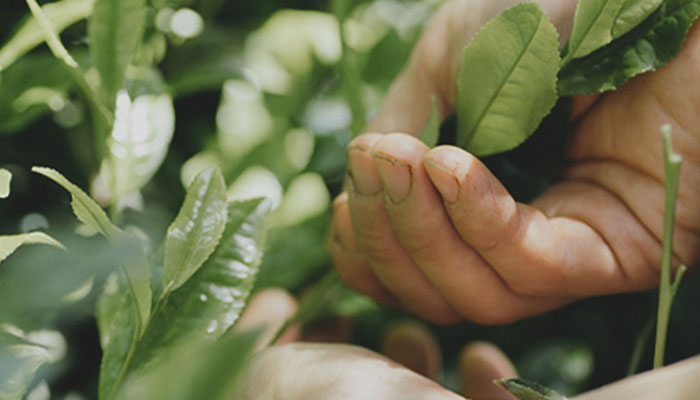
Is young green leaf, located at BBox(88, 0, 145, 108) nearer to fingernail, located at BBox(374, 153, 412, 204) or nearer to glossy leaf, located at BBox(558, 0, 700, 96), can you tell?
fingernail, located at BBox(374, 153, 412, 204)

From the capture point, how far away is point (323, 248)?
2.00 feet

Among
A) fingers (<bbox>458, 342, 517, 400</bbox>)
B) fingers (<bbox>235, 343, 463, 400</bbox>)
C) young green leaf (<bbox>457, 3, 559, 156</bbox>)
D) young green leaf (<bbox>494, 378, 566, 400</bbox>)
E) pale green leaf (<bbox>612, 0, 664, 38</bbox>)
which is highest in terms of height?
pale green leaf (<bbox>612, 0, 664, 38</bbox>)

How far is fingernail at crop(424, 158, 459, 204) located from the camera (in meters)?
0.38

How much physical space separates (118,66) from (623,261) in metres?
0.41

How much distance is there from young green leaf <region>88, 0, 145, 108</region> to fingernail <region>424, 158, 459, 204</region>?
0.72ft

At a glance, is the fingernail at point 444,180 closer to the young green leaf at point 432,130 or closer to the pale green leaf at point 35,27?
the young green leaf at point 432,130

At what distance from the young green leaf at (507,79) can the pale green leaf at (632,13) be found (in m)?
0.07

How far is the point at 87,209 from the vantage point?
31 cm

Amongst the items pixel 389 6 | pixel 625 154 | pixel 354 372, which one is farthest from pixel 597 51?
pixel 389 6

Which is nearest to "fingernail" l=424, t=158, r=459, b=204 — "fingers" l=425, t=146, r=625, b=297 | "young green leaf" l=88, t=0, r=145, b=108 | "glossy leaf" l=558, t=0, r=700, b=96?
"fingers" l=425, t=146, r=625, b=297

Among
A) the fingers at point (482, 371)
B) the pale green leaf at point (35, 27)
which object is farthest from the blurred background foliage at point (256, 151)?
the fingers at point (482, 371)

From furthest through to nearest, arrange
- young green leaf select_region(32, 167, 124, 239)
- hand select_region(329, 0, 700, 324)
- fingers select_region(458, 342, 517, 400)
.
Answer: fingers select_region(458, 342, 517, 400) → hand select_region(329, 0, 700, 324) → young green leaf select_region(32, 167, 124, 239)

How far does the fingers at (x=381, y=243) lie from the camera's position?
42 cm

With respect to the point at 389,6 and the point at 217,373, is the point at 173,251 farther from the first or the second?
the point at 389,6
